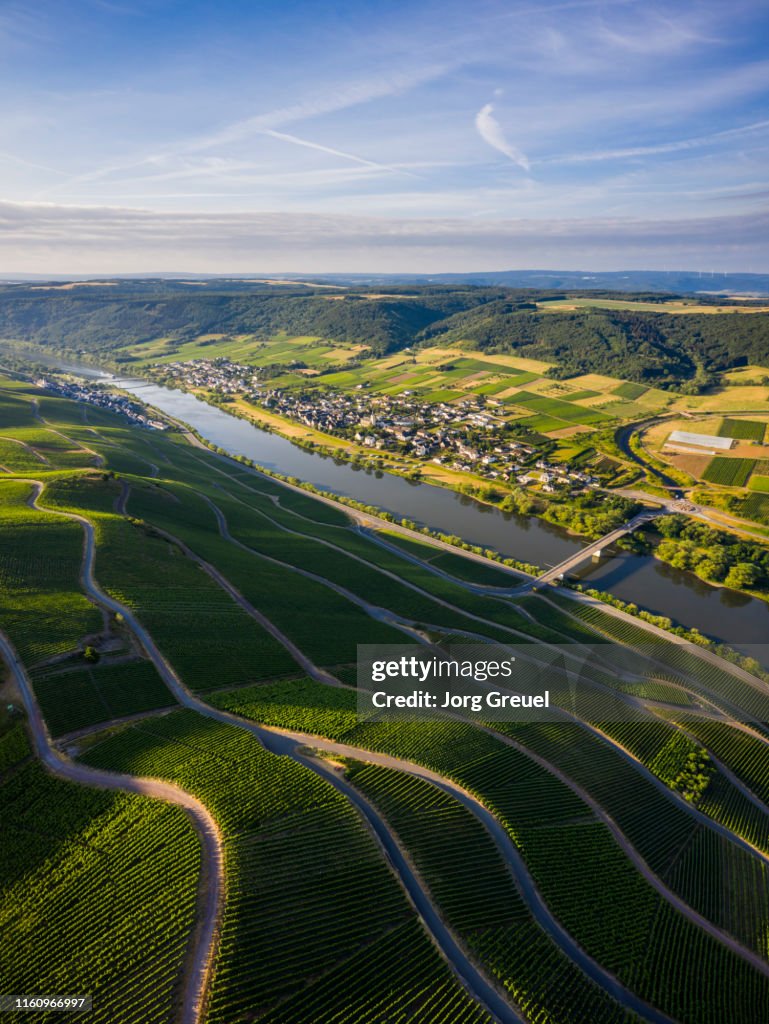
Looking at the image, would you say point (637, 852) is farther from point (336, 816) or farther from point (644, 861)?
point (336, 816)

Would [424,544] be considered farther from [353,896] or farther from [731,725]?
[353,896]

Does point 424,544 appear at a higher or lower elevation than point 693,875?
Result: higher

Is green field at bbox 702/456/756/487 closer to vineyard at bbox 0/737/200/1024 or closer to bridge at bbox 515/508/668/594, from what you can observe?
bridge at bbox 515/508/668/594

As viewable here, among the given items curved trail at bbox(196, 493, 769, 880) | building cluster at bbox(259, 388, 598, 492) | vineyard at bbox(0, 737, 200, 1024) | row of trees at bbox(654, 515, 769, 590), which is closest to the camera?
vineyard at bbox(0, 737, 200, 1024)

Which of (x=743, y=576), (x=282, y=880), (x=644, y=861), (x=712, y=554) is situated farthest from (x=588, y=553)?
(x=282, y=880)

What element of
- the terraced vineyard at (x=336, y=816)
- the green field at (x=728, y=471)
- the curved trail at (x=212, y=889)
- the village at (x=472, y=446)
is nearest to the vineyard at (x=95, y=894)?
the terraced vineyard at (x=336, y=816)

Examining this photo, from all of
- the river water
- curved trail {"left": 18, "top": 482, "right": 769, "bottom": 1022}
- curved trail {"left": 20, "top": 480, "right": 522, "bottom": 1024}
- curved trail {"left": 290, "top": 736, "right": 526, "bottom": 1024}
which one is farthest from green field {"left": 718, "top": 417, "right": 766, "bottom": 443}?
curved trail {"left": 290, "top": 736, "right": 526, "bottom": 1024}

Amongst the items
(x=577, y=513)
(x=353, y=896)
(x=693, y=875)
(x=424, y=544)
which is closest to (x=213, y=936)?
(x=353, y=896)
